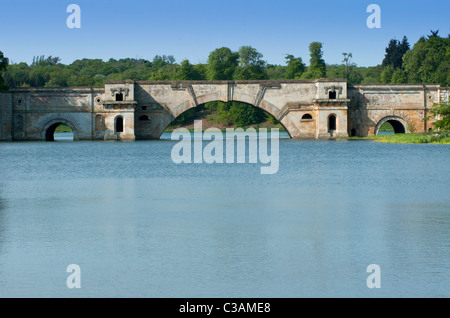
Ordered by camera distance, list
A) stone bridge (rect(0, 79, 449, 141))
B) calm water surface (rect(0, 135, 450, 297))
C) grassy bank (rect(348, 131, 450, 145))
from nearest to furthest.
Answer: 1. calm water surface (rect(0, 135, 450, 297))
2. grassy bank (rect(348, 131, 450, 145))
3. stone bridge (rect(0, 79, 449, 141))

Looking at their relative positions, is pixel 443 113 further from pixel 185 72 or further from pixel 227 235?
pixel 185 72

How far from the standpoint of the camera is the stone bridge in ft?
184

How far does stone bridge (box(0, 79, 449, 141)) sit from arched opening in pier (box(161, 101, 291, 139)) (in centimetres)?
4022

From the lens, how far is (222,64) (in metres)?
104

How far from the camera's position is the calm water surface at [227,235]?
28.8 ft

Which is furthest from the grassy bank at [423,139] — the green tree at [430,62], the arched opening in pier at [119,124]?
the green tree at [430,62]

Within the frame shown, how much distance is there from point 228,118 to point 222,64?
8603 millimetres

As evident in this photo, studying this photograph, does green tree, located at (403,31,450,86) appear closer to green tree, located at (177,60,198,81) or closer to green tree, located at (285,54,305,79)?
green tree, located at (285,54,305,79)

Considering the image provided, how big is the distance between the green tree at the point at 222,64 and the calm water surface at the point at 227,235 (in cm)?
7986

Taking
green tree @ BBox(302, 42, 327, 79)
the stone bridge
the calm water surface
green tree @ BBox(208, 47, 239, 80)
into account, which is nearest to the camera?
the calm water surface

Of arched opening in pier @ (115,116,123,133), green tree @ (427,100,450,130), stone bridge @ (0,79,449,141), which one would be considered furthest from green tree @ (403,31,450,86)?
arched opening in pier @ (115,116,123,133)

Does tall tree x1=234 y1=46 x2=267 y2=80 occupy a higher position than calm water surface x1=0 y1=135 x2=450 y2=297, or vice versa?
tall tree x1=234 y1=46 x2=267 y2=80

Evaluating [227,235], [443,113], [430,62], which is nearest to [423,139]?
[443,113]
